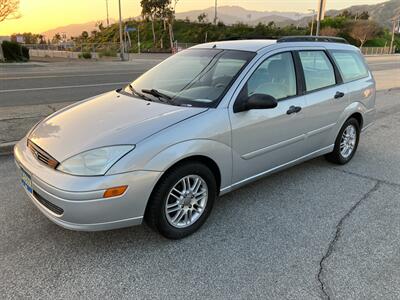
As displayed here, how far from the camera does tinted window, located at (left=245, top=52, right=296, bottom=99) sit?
11.5 ft

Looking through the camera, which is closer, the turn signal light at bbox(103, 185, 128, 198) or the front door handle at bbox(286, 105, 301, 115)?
the turn signal light at bbox(103, 185, 128, 198)

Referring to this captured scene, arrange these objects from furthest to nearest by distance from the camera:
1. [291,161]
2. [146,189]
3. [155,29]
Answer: [155,29]
[291,161]
[146,189]

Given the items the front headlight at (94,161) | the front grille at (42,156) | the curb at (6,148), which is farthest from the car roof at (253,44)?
the curb at (6,148)

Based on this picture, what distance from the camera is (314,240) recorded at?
315 cm

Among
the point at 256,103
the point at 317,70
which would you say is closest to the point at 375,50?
the point at 317,70

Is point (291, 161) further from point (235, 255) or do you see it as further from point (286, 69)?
point (235, 255)

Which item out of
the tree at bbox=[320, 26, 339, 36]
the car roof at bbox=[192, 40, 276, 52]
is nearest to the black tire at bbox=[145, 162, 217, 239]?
the car roof at bbox=[192, 40, 276, 52]

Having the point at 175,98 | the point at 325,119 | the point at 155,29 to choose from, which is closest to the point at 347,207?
the point at 325,119

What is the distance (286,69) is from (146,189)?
216 centimetres

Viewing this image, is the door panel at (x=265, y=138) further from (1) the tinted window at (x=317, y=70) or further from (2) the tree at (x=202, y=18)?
(2) the tree at (x=202, y=18)

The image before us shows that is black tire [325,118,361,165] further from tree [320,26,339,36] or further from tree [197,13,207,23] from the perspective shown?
tree [197,13,207,23]

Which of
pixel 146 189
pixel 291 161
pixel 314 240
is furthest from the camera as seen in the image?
pixel 291 161

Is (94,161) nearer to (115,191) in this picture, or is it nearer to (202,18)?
(115,191)

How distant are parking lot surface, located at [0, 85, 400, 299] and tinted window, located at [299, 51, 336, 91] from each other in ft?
4.22
